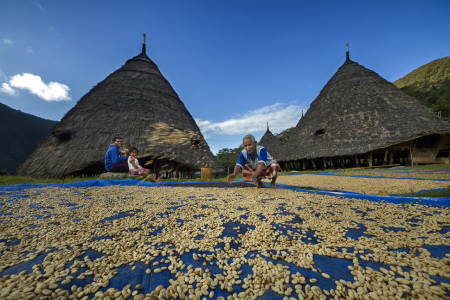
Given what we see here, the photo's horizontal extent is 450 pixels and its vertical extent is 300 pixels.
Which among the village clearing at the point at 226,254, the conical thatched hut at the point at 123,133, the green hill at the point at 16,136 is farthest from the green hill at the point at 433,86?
the green hill at the point at 16,136

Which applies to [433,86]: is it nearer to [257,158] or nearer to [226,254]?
[257,158]

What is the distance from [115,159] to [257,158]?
474 centimetres

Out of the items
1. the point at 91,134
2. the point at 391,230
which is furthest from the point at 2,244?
the point at 91,134

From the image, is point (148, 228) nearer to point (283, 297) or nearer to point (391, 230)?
point (283, 297)

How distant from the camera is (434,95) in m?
25.1

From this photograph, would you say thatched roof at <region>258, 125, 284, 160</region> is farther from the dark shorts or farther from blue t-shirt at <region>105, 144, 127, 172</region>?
blue t-shirt at <region>105, 144, 127, 172</region>

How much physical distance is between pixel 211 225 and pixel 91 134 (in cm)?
815

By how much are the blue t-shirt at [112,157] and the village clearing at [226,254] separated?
4123 mm

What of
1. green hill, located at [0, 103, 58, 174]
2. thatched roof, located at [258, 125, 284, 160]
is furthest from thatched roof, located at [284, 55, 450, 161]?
green hill, located at [0, 103, 58, 174]

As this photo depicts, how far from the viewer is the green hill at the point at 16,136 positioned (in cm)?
1070

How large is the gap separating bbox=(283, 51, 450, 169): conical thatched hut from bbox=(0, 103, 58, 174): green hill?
57.4 ft

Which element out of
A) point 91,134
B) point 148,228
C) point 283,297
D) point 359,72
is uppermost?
point 359,72

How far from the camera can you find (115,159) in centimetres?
589

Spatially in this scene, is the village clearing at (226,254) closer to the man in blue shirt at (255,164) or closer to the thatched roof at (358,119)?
the man in blue shirt at (255,164)
